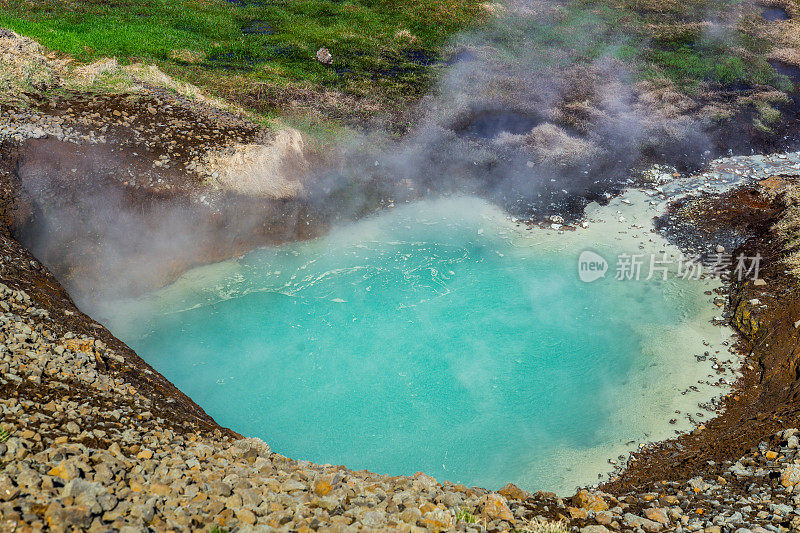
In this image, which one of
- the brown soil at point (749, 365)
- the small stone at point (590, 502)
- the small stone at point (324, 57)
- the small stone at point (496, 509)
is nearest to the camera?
the small stone at point (496, 509)

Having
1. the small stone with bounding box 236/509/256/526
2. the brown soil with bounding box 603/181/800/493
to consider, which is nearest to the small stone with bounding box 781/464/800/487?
the brown soil with bounding box 603/181/800/493

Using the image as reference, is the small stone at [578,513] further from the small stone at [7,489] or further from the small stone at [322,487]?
the small stone at [7,489]

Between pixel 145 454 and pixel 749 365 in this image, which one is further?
pixel 749 365

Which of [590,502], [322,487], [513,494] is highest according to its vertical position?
[513,494]

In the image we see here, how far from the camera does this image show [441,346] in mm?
14578

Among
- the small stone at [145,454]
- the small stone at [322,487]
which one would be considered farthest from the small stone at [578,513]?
the small stone at [145,454]

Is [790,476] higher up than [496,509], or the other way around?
[790,476]

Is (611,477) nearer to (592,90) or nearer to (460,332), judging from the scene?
(460,332)

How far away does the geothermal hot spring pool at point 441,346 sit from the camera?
1246 centimetres

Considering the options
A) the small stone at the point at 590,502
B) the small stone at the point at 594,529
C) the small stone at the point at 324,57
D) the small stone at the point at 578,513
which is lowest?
Answer: the small stone at the point at 594,529

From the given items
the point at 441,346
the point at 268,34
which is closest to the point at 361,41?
the point at 268,34

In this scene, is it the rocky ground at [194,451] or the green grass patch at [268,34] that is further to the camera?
the green grass patch at [268,34]

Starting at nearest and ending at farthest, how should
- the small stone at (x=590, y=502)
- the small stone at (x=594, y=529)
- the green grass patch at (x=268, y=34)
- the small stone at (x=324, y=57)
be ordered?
the small stone at (x=594, y=529) → the small stone at (x=590, y=502) → the green grass patch at (x=268, y=34) → the small stone at (x=324, y=57)

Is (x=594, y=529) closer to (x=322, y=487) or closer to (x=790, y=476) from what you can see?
(x=790, y=476)
